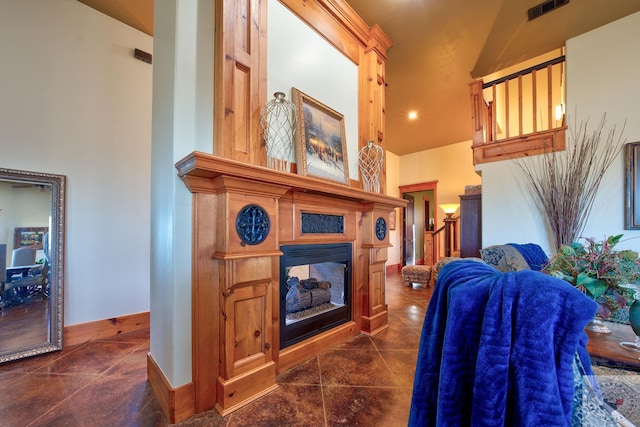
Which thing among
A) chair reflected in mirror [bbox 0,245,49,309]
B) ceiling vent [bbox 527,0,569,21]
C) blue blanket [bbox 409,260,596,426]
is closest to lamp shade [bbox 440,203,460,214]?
ceiling vent [bbox 527,0,569,21]

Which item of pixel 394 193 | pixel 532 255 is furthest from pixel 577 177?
pixel 394 193

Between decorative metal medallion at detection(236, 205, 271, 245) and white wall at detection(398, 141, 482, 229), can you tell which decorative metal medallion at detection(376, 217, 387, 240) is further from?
white wall at detection(398, 141, 482, 229)

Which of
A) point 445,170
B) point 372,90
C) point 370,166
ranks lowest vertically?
point 370,166

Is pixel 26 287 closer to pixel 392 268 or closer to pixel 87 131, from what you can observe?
pixel 87 131

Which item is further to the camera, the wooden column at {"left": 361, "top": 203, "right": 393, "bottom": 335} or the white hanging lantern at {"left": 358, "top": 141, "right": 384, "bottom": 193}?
the white hanging lantern at {"left": 358, "top": 141, "right": 384, "bottom": 193}

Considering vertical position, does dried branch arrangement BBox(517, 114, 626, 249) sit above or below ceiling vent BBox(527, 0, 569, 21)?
below

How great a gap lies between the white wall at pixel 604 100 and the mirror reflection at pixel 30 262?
15.5ft

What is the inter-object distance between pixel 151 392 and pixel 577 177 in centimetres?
412

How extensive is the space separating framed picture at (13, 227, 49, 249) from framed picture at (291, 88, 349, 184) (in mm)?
2219

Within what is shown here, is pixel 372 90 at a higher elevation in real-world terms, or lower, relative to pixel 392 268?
higher

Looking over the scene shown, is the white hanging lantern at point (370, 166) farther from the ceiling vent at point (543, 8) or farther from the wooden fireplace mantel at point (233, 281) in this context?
the ceiling vent at point (543, 8)

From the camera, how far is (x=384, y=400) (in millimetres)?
1504

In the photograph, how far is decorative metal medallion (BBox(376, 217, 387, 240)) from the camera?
2545 mm

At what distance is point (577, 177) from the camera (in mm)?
2562
